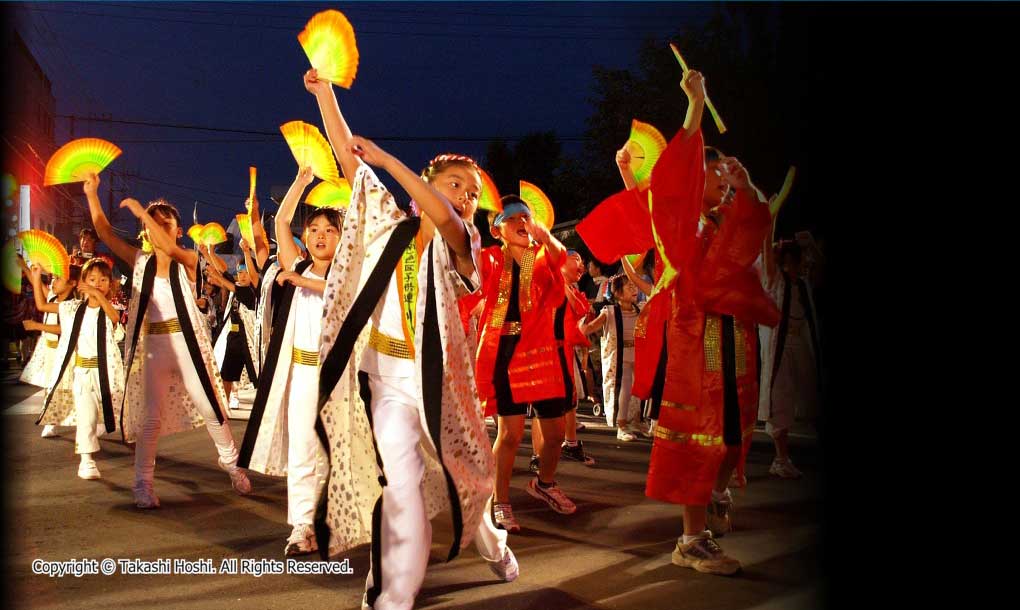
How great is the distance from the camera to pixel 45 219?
65.4 feet

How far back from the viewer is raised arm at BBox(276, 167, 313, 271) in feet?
16.1

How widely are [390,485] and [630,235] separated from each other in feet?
7.40

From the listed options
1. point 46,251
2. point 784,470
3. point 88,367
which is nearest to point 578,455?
point 784,470

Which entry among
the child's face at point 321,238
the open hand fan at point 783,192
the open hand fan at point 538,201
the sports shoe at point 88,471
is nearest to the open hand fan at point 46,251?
the sports shoe at point 88,471

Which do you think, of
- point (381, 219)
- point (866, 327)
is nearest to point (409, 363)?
point (381, 219)

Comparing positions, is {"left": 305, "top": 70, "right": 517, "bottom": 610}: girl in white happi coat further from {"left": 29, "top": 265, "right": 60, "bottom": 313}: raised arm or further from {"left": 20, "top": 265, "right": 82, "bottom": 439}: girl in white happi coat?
{"left": 29, "top": 265, "right": 60, "bottom": 313}: raised arm

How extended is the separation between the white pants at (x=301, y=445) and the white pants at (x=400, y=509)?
129 centimetres

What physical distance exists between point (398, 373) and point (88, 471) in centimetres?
481

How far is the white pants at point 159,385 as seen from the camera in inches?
233

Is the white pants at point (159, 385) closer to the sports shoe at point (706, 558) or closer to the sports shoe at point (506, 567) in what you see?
the sports shoe at point (506, 567)

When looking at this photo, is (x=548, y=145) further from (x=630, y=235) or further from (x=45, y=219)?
(x=630, y=235)

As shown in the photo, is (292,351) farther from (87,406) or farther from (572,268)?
(87,406)

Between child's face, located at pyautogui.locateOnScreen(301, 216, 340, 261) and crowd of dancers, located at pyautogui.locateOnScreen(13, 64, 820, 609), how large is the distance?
0.01 metres

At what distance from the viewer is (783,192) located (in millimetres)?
4129
